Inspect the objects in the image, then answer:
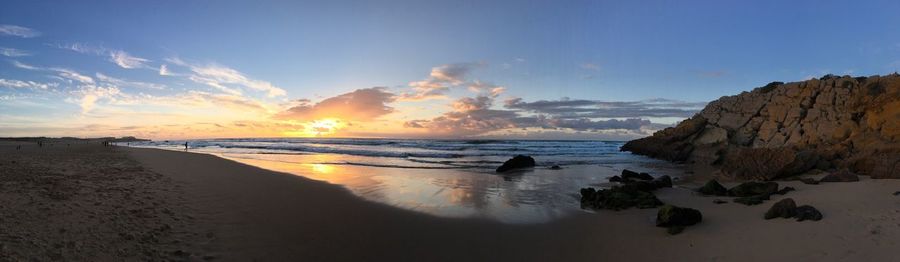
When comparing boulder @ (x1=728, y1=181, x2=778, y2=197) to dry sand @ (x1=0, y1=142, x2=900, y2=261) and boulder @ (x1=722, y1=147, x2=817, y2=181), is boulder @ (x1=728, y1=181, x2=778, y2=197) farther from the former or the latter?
boulder @ (x1=722, y1=147, x2=817, y2=181)

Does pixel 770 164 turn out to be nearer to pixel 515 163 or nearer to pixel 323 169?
pixel 515 163

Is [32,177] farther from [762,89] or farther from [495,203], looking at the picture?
[762,89]

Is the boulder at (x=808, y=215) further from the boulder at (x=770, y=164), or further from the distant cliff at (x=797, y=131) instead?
the boulder at (x=770, y=164)

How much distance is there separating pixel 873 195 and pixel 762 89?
24.1 m

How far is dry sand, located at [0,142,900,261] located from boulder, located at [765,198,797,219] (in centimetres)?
20

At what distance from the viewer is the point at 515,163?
22.1 m

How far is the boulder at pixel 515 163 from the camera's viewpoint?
2119 cm

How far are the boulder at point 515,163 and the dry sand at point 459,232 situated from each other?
1132 centimetres

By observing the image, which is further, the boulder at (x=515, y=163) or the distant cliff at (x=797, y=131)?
the boulder at (x=515, y=163)

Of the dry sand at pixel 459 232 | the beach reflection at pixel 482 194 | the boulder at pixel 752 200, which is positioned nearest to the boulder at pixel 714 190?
the dry sand at pixel 459 232

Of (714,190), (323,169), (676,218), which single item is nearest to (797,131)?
(714,190)

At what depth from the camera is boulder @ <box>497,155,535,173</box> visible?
21188 millimetres

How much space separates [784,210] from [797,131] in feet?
66.5

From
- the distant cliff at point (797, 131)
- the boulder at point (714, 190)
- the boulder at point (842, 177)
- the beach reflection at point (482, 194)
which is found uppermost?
the distant cliff at point (797, 131)
